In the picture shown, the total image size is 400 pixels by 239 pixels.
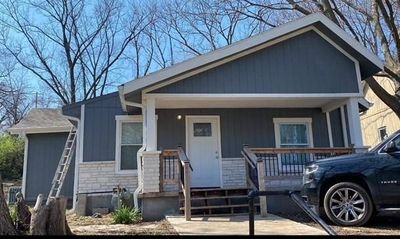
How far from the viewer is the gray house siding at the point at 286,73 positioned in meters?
10.0

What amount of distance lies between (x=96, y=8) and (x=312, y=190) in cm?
2305

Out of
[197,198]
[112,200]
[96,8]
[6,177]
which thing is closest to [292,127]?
[197,198]

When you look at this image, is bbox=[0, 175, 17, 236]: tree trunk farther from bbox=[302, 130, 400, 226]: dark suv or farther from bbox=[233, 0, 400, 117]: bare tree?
bbox=[233, 0, 400, 117]: bare tree

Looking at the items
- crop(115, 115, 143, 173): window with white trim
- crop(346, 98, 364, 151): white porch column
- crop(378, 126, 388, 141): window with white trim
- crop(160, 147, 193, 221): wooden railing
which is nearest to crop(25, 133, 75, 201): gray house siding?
crop(115, 115, 143, 173): window with white trim

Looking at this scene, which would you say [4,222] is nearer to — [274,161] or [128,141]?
[128,141]

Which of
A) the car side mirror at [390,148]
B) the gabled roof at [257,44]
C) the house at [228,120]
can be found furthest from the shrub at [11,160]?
the car side mirror at [390,148]

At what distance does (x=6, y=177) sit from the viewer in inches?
797

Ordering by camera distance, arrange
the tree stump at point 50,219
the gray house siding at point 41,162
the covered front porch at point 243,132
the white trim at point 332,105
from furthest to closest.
A: the gray house siding at point 41,162 → the white trim at point 332,105 → the covered front porch at point 243,132 → the tree stump at point 50,219

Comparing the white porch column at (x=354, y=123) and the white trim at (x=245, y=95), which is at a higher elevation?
the white trim at (x=245, y=95)

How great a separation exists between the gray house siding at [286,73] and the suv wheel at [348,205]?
3.85 meters

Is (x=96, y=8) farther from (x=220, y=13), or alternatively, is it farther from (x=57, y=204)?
(x=57, y=204)

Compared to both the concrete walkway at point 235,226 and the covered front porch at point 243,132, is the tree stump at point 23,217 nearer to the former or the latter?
the concrete walkway at point 235,226

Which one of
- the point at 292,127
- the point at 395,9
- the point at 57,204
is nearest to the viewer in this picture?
the point at 57,204

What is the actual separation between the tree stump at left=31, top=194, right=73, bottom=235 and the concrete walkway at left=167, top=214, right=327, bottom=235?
6.61ft
